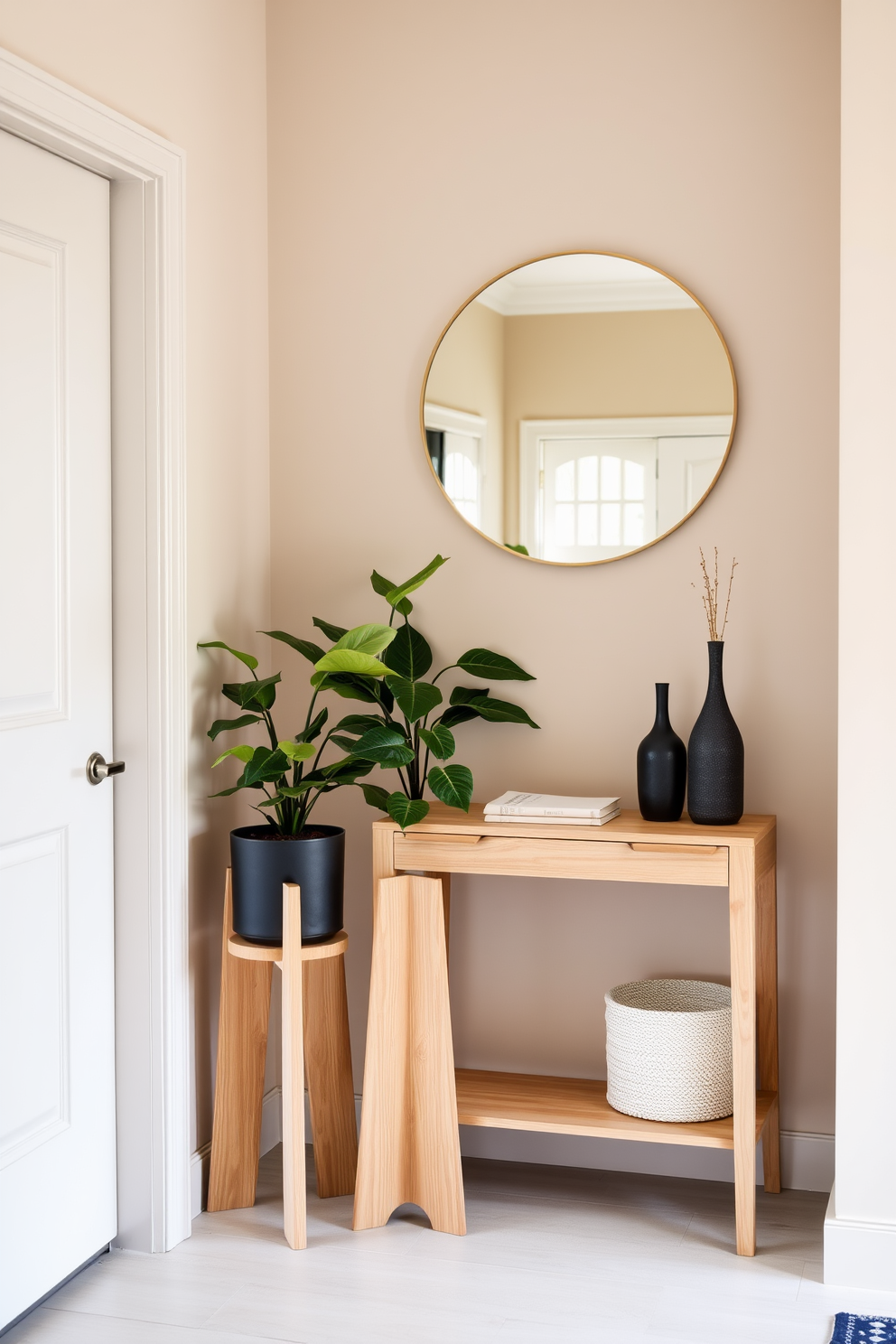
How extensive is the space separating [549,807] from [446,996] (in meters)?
0.43

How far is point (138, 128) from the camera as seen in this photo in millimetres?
2379

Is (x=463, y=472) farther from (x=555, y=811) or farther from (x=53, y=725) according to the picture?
(x=53, y=725)

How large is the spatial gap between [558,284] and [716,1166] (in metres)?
1.97

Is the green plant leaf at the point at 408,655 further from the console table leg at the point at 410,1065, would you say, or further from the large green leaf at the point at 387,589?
the console table leg at the point at 410,1065

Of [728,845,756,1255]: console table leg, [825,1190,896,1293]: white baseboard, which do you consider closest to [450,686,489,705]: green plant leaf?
[728,845,756,1255]: console table leg

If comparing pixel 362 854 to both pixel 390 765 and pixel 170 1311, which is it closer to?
pixel 390 765

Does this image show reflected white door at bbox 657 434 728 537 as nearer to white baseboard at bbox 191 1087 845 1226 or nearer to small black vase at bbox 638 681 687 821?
small black vase at bbox 638 681 687 821

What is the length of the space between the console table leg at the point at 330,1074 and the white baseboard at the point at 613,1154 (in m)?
0.25

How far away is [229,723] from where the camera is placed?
104 inches

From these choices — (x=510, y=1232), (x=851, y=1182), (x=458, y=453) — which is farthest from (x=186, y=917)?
(x=851, y=1182)

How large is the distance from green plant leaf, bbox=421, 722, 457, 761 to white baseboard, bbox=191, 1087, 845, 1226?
0.92 meters

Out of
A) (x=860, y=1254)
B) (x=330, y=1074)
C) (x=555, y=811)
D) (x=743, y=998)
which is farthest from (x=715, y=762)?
(x=330, y=1074)

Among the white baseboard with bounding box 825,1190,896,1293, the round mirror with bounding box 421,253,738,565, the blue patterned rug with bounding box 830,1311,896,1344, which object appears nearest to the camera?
the blue patterned rug with bounding box 830,1311,896,1344

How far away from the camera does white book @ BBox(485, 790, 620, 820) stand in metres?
2.54
